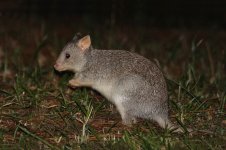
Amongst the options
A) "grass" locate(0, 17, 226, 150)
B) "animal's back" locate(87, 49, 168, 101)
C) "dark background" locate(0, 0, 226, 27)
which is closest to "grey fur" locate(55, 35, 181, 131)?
"animal's back" locate(87, 49, 168, 101)

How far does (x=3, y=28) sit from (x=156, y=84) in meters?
6.28

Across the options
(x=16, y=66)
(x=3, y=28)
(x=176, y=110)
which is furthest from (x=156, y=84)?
(x=3, y=28)

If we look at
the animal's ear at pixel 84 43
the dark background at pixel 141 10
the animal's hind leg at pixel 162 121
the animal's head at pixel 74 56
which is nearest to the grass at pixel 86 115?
the animal's hind leg at pixel 162 121

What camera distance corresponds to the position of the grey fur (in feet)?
20.8

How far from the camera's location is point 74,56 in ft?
24.2

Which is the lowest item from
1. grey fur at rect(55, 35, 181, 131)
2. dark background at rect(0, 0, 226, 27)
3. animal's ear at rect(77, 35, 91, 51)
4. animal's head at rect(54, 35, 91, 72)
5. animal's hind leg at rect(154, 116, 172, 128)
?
animal's hind leg at rect(154, 116, 172, 128)

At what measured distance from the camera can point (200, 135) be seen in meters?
6.01

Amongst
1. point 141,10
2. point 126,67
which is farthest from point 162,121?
point 141,10

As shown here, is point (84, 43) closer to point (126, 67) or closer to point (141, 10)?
point (126, 67)

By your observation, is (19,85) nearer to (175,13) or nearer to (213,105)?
(213,105)

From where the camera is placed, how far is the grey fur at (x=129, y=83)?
20.8 feet

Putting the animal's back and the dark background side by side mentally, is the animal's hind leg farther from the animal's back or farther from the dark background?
the dark background

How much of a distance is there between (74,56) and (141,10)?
296 inches

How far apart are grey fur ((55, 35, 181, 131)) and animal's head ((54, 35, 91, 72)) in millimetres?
144
